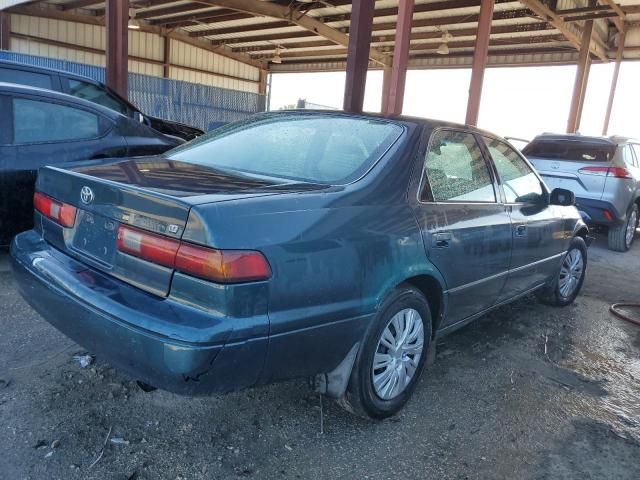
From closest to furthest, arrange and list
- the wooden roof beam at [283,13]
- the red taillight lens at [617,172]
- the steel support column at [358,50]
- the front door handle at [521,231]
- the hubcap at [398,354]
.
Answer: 1. the hubcap at [398,354]
2. the front door handle at [521,231]
3. the steel support column at [358,50]
4. the red taillight lens at [617,172]
5. the wooden roof beam at [283,13]

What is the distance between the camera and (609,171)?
682 centimetres

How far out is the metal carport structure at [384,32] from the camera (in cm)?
895

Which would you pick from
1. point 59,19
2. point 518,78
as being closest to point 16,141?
point 59,19

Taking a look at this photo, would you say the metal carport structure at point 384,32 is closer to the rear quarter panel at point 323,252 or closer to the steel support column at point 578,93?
the steel support column at point 578,93

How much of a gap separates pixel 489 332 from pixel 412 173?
1887 mm

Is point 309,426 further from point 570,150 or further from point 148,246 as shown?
point 570,150

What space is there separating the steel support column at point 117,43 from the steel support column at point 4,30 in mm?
11399

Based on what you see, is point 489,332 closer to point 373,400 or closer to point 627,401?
point 627,401

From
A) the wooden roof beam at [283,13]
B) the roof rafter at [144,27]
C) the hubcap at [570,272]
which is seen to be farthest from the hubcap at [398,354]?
the roof rafter at [144,27]

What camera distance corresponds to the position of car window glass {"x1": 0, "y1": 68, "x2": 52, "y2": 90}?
5965mm

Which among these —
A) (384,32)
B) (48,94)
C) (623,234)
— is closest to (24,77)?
(48,94)

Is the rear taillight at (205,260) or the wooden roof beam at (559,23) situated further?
the wooden roof beam at (559,23)

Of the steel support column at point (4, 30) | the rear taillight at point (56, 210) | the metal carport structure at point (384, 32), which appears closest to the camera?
the rear taillight at point (56, 210)

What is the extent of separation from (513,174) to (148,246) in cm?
268
